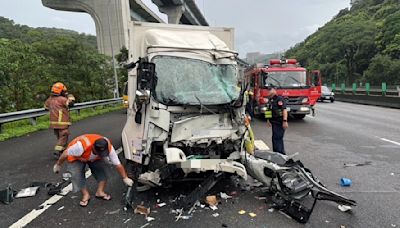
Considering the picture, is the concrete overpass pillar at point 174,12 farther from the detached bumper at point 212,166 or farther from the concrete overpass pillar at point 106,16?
the detached bumper at point 212,166

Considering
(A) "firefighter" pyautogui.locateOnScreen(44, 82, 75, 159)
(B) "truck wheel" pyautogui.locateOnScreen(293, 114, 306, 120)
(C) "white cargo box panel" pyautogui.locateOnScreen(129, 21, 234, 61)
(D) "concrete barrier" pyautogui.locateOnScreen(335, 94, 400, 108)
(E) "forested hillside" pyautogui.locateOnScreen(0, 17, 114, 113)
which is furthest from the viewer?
(D) "concrete barrier" pyautogui.locateOnScreen(335, 94, 400, 108)

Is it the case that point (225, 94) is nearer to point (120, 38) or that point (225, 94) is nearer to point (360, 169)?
point (360, 169)

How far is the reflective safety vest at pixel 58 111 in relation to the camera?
766 cm

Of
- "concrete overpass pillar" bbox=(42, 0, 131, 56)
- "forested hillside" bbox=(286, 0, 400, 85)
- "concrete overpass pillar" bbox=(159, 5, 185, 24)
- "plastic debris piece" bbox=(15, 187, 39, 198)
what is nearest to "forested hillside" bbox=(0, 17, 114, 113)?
"concrete overpass pillar" bbox=(42, 0, 131, 56)

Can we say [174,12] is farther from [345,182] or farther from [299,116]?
[345,182]

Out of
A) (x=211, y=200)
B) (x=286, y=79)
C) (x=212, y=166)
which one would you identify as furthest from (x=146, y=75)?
(x=286, y=79)

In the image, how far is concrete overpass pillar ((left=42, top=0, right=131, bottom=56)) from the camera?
32.6m

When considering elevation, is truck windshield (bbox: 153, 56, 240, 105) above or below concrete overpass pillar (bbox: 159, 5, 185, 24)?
below

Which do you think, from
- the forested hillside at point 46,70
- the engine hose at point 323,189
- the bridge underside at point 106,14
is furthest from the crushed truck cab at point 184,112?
the bridge underside at point 106,14

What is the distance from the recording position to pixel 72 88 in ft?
68.5

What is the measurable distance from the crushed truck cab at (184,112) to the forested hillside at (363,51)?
46.9 meters

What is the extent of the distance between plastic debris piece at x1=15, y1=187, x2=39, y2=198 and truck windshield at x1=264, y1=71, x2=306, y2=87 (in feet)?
35.4

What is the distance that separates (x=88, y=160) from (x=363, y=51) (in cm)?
6406

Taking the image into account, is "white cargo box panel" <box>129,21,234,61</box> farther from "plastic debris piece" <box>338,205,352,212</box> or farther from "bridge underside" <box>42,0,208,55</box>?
"bridge underside" <box>42,0,208,55</box>
